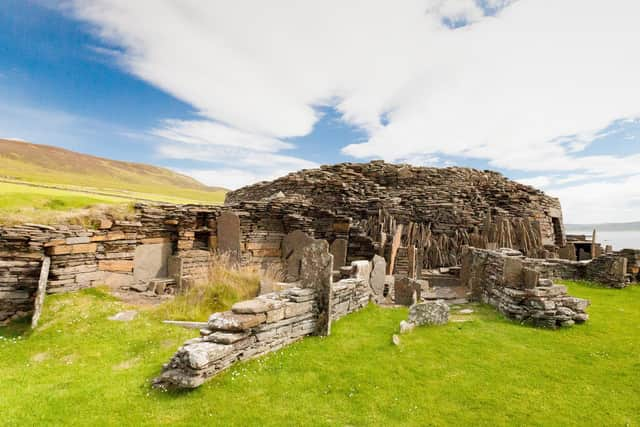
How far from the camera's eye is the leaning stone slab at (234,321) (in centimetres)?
523

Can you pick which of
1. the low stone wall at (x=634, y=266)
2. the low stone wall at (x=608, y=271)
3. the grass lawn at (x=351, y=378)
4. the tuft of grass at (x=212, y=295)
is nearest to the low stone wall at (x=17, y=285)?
the grass lawn at (x=351, y=378)

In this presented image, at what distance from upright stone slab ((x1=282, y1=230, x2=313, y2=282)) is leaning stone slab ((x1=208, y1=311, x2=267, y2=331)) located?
780 centimetres

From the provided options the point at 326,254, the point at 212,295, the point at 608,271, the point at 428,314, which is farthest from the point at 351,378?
the point at 608,271

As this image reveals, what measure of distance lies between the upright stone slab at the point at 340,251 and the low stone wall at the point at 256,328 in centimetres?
576

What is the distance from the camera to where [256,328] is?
560cm

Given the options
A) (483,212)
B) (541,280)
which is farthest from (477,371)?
(483,212)

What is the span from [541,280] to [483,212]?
36.9 ft

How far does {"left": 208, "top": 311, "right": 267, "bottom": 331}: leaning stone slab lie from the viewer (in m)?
5.23

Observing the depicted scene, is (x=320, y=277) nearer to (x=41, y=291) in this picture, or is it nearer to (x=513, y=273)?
(x=513, y=273)

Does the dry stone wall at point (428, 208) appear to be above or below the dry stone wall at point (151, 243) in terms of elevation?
above

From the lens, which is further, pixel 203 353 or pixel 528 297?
pixel 528 297

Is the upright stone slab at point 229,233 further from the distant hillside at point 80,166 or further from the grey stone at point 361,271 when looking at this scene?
the distant hillside at point 80,166

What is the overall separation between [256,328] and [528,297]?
6524mm

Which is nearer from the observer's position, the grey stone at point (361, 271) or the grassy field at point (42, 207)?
the grey stone at point (361, 271)
